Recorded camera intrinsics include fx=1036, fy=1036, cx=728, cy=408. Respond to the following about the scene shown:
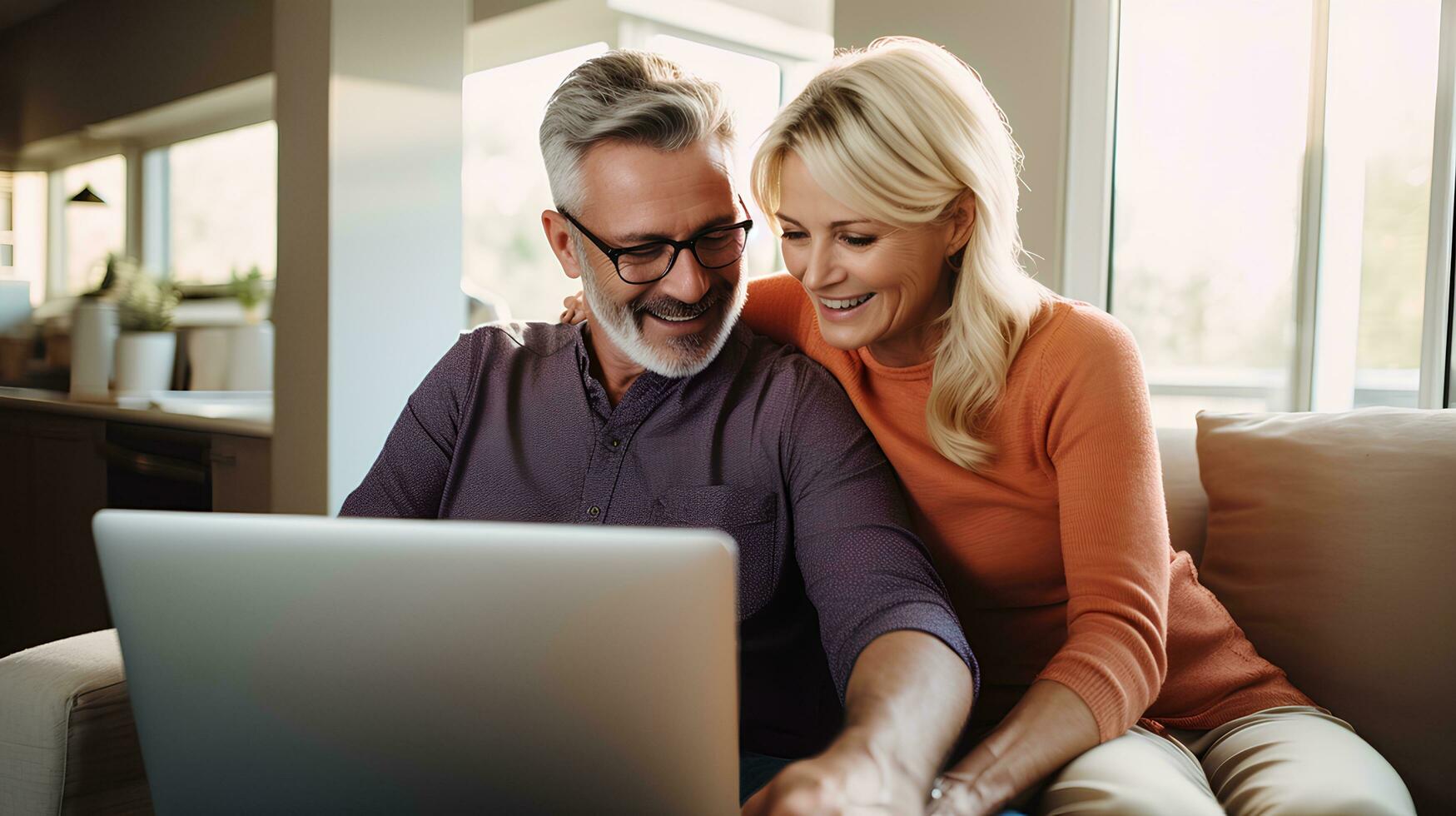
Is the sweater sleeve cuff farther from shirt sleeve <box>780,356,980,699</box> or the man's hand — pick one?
the man's hand

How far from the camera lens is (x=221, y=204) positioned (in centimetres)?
391

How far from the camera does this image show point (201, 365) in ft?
12.0

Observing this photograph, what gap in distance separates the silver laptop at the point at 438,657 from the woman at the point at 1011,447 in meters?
0.57

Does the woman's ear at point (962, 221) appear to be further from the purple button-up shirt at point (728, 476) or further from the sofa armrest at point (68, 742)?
the sofa armrest at point (68, 742)

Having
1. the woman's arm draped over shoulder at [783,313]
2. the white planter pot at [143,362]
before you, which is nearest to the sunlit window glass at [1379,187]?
the woman's arm draped over shoulder at [783,313]

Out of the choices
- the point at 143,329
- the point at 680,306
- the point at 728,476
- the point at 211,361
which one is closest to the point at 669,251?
the point at 680,306

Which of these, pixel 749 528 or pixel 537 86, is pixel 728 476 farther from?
pixel 537 86

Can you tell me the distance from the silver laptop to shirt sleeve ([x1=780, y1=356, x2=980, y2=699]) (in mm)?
461

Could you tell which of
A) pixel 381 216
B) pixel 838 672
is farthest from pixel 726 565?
pixel 381 216

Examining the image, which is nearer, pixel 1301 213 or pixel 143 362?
pixel 1301 213

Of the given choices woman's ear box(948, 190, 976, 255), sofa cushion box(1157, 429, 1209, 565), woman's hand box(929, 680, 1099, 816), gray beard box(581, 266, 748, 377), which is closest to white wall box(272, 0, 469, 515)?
gray beard box(581, 266, 748, 377)

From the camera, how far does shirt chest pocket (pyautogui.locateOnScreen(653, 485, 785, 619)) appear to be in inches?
52.5

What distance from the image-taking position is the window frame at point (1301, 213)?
1819 millimetres

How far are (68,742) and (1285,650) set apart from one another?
1572 millimetres
